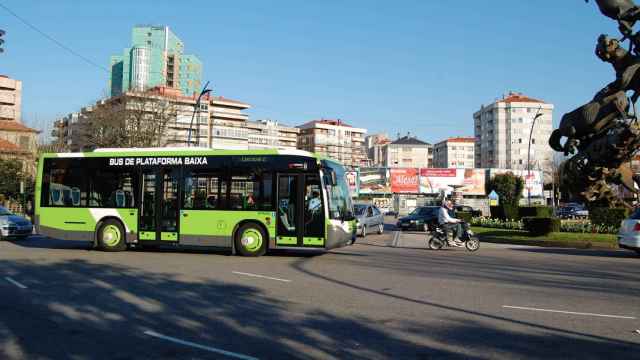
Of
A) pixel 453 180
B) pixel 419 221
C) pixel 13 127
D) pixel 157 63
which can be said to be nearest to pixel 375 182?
pixel 453 180

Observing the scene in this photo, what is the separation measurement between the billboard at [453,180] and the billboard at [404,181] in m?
0.99

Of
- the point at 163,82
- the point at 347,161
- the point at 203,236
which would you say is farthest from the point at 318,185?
the point at 163,82

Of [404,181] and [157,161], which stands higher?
[404,181]

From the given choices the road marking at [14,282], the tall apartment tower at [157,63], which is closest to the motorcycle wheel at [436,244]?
the road marking at [14,282]

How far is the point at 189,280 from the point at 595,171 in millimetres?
21297

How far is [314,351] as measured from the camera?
6.19m

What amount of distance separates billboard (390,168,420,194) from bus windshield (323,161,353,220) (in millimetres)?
61353

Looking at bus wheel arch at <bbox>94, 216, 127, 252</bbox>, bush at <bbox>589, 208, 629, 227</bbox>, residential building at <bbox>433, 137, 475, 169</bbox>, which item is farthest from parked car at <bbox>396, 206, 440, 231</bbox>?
residential building at <bbox>433, 137, 475, 169</bbox>

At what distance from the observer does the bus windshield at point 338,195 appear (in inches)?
647

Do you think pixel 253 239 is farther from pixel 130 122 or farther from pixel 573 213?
pixel 573 213

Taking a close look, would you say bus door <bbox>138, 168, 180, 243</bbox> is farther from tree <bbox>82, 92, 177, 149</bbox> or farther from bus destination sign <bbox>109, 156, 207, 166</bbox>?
tree <bbox>82, 92, 177, 149</bbox>

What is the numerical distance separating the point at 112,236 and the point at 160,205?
79.9 inches

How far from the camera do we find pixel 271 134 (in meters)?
153

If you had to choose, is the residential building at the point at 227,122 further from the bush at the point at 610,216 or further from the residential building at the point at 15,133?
the bush at the point at 610,216
